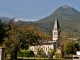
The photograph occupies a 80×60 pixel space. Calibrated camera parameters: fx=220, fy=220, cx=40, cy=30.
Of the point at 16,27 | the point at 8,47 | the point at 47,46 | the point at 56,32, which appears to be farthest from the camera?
the point at 56,32

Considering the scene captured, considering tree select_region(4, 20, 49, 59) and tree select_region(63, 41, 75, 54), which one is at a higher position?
tree select_region(4, 20, 49, 59)

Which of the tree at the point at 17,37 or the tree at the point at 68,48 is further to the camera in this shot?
the tree at the point at 68,48

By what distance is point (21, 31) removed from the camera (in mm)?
41594

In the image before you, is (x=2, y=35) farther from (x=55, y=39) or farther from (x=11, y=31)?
(x=55, y=39)

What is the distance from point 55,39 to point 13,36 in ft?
198

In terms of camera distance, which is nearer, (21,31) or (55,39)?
(21,31)

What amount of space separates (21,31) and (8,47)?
14.0 ft

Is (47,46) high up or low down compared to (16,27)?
down

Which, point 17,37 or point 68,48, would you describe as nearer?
point 17,37

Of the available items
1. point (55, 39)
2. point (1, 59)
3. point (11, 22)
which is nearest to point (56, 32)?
point (55, 39)

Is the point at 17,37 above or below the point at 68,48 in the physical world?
above

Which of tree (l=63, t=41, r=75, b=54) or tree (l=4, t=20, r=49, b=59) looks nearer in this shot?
tree (l=4, t=20, r=49, b=59)

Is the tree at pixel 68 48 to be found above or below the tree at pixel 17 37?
below

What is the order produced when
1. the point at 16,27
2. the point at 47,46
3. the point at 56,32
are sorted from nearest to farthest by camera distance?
the point at 16,27
the point at 47,46
the point at 56,32
